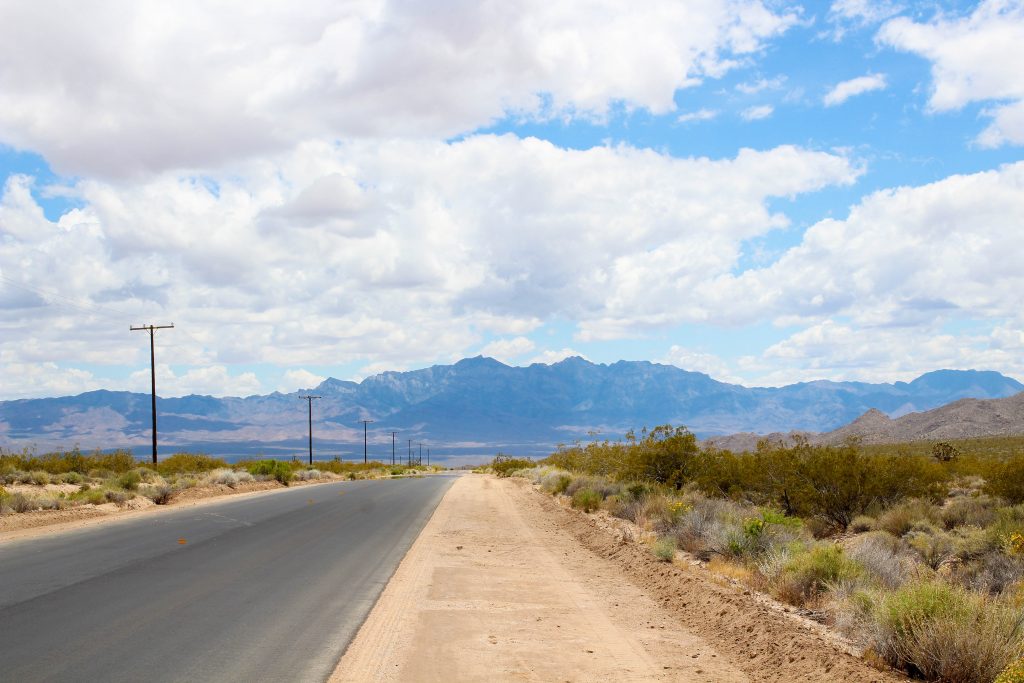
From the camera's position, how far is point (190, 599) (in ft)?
40.5

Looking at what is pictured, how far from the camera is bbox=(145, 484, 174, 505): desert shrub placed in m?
34.6

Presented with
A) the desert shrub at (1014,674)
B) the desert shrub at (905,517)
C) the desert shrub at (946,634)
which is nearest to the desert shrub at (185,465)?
the desert shrub at (905,517)

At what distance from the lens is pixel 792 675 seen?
895 centimetres

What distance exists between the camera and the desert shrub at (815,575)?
40.7ft

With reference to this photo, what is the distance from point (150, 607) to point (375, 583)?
3784 millimetres

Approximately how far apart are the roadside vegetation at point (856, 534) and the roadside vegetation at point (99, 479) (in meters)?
17.7

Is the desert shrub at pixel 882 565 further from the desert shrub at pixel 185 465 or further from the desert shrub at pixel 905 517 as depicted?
the desert shrub at pixel 185 465

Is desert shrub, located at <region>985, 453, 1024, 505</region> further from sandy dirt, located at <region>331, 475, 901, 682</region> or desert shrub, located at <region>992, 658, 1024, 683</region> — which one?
desert shrub, located at <region>992, 658, 1024, 683</region>

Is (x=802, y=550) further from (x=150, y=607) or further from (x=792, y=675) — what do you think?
(x=150, y=607)

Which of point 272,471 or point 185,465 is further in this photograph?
point 185,465

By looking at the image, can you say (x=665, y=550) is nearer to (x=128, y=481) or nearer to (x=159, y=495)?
(x=159, y=495)

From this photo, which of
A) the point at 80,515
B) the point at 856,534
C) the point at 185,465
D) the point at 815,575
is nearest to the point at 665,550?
the point at 815,575

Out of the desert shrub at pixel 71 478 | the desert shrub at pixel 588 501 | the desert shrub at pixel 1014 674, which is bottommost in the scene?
the desert shrub at pixel 588 501

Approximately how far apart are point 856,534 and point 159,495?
26.5m
